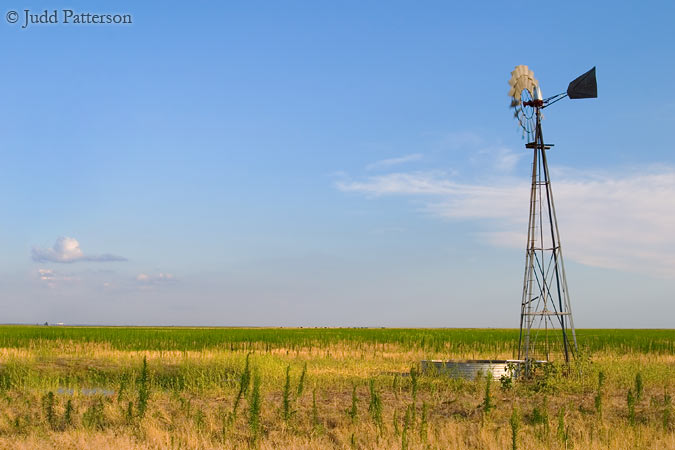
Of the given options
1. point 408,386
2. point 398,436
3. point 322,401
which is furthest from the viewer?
point 408,386

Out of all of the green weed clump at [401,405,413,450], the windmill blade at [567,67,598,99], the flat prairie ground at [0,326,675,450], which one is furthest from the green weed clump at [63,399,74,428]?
the windmill blade at [567,67,598,99]

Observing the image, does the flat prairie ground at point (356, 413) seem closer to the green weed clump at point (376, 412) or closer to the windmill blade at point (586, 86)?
the green weed clump at point (376, 412)

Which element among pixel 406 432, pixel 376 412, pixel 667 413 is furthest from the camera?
pixel 667 413

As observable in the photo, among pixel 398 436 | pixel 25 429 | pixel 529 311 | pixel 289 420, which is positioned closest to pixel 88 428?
pixel 25 429

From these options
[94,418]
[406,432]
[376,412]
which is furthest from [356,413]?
[94,418]

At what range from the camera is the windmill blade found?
1867 cm

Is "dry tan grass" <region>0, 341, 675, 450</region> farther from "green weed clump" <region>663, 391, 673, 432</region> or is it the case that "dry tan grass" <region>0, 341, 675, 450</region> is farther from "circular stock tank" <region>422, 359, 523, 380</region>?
"circular stock tank" <region>422, 359, 523, 380</region>

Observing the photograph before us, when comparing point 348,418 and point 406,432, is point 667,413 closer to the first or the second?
point 406,432

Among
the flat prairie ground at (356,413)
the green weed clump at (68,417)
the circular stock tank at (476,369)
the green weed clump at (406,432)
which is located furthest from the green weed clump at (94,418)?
the circular stock tank at (476,369)

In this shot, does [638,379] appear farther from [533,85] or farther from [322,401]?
[533,85]

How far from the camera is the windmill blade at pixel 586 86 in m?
18.7

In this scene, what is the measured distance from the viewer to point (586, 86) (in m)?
18.7

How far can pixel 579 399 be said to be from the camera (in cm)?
1490

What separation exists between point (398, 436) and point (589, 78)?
1205cm
